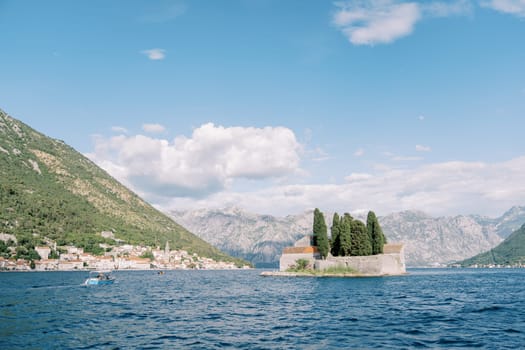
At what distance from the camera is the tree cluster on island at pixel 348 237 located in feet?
334

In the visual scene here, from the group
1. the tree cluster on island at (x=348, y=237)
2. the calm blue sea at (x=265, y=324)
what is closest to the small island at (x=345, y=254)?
the tree cluster on island at (x=348, y=237)

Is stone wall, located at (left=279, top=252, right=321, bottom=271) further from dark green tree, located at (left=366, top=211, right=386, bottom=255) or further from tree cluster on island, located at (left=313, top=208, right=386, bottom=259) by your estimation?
dark green tree, located at (left=366, top=211, right=386, bottom=255)

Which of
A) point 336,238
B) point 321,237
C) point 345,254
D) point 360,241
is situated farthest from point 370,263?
point 321,237

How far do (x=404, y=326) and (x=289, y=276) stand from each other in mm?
79336

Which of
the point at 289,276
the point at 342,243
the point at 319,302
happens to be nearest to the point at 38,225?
the point at 289,276

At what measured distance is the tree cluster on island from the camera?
101750 mm

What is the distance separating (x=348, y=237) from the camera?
102 m

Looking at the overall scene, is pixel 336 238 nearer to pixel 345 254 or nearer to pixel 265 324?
pixel 345 254

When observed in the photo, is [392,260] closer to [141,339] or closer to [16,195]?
[141,339]

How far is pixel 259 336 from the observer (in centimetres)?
2602

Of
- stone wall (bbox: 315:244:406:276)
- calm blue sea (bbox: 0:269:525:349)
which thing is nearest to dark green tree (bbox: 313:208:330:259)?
stone wall (bbox: 315:244:406:276)

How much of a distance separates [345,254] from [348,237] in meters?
4.80

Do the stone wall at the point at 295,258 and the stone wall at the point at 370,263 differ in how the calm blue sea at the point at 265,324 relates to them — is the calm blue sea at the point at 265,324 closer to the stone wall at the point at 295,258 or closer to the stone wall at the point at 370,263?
the stone wall at the point at 370,263

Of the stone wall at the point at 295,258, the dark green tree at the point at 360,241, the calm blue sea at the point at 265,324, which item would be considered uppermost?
the dark green tree at the point at 360,241
